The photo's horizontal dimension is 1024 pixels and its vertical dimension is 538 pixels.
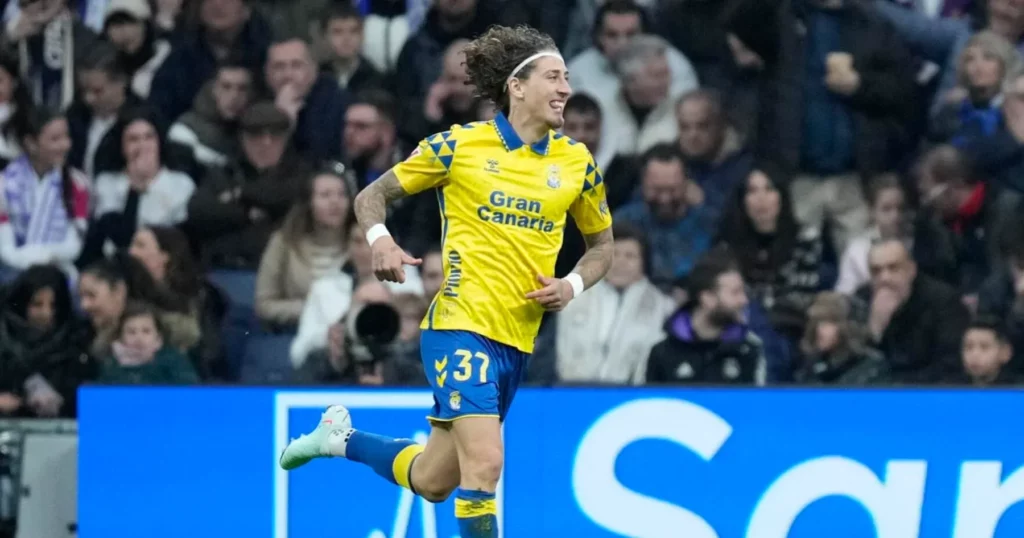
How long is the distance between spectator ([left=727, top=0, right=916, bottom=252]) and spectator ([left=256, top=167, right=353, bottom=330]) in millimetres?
2117

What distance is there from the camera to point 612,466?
7211mm

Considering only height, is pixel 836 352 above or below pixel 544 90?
below

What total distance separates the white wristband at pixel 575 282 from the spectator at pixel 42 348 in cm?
371

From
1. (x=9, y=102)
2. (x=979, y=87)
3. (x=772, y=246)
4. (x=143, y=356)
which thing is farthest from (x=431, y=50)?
(x=979, y=87)

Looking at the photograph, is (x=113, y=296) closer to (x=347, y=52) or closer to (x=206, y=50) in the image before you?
(x=206, y=50)

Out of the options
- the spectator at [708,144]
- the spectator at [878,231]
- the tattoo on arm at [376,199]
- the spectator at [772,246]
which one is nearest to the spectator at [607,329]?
the spectator at [772,246]

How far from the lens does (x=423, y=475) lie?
5.57 metres

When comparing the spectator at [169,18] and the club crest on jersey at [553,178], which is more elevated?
the spectator at [169,18]

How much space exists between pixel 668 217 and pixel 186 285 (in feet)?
8.05

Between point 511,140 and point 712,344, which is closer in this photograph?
point 511,140

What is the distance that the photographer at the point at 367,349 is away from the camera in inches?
312

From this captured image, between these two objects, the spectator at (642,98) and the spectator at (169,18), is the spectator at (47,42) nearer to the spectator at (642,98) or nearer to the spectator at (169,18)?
the spectator at (169,18)

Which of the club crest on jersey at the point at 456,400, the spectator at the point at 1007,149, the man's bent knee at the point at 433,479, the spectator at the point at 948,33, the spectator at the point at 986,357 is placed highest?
the spectator at the point at 948,33

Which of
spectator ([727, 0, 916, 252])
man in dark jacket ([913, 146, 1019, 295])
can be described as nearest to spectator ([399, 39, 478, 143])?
spectator ([727, 0, 916, 252])
